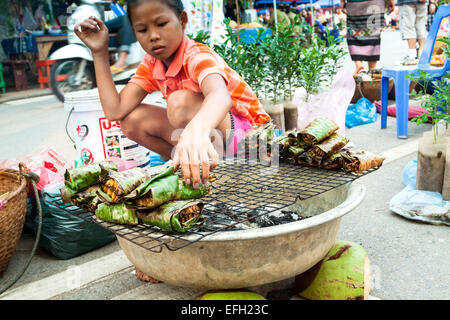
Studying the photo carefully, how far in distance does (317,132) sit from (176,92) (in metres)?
0.83

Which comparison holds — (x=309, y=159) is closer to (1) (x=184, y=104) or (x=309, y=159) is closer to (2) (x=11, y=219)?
(1) (x=184, y=104)

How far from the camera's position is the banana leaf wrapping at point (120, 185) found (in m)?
1.59

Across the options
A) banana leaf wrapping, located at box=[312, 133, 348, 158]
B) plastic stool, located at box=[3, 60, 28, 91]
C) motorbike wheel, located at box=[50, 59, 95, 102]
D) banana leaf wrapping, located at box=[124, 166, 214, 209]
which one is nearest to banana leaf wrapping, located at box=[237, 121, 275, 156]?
banana leaf wrapping, located at box=[312, 133, 348, 158]

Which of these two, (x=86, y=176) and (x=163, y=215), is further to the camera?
(x=86, y=176)

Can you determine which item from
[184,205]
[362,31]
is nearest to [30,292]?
[184,205]

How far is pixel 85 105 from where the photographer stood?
2.98 metres

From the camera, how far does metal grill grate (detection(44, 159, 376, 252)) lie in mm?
1684

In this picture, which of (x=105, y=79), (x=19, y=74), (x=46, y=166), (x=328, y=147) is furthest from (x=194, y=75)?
(x=19, y=74)

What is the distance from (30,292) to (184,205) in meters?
1.32

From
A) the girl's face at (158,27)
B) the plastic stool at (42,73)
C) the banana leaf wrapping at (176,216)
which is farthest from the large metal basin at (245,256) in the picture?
the plastic stool at (42,73)

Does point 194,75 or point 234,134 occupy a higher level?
point 194,75

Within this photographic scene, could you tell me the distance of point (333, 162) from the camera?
82.8 inches

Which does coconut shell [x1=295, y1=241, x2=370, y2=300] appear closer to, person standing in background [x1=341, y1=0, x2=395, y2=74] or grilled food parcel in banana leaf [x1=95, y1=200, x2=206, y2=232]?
grilled food parcel in banana leaf [x1=95, y1=200, x2=206, y2=232]

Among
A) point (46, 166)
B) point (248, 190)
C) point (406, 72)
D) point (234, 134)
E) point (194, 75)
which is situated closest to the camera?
point (248, 190)
